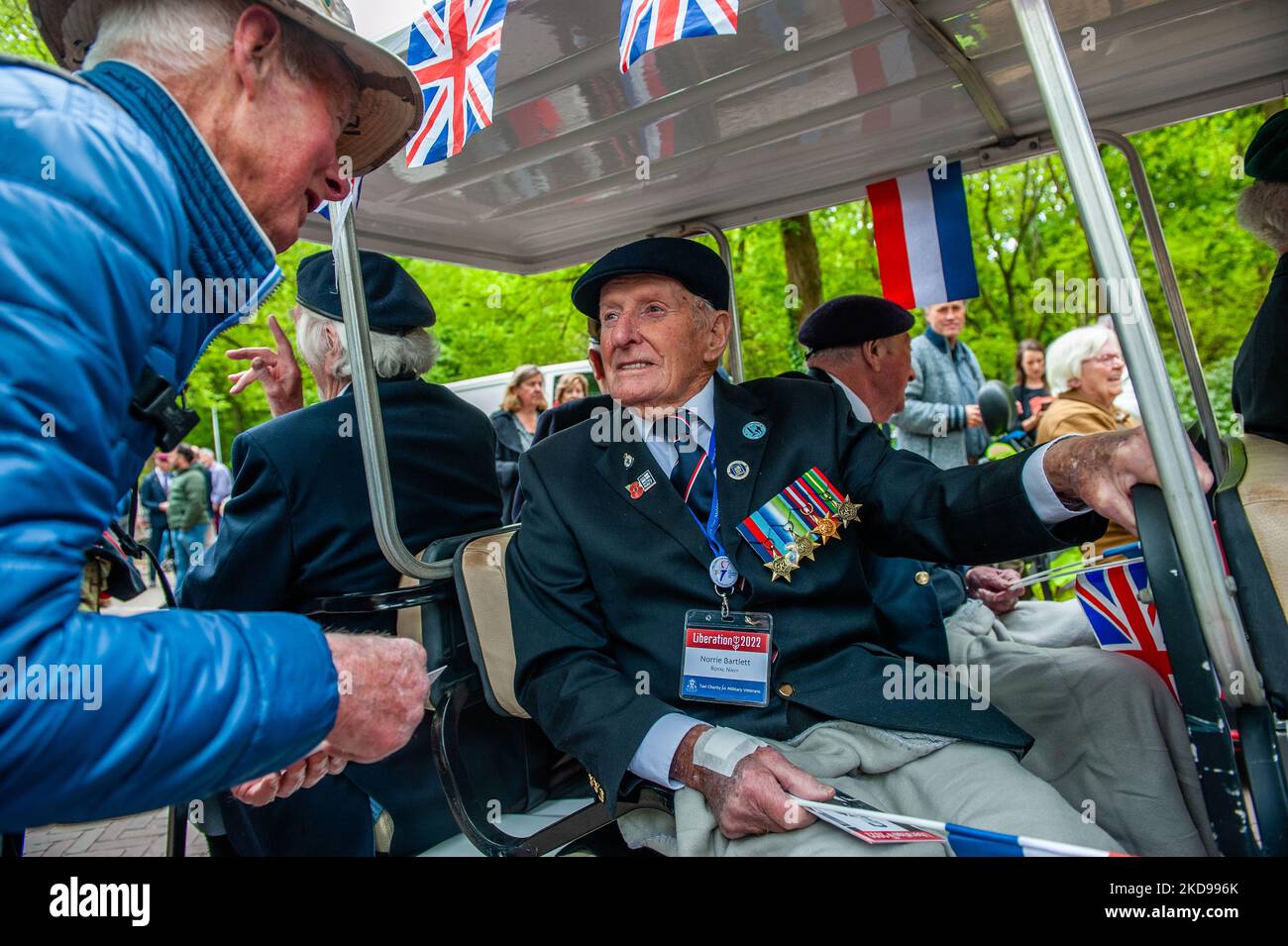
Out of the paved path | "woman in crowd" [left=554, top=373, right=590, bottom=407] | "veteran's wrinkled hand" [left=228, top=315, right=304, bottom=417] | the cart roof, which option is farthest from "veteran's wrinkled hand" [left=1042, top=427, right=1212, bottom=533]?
"woman in crowd" [left=554, top=373, right=590, bottom=407]

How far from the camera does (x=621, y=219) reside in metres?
3.97

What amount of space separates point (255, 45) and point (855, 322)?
275cm

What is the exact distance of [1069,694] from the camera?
229 centimetres

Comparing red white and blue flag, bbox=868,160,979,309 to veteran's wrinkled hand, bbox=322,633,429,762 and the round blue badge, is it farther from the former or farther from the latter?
veteran's wrinkled hand, bbox=322,633,429,762

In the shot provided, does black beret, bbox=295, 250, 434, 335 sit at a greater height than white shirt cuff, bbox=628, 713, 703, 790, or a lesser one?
greater

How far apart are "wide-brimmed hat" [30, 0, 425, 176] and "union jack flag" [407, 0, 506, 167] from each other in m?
0.19

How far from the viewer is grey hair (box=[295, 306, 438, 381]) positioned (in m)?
2.78

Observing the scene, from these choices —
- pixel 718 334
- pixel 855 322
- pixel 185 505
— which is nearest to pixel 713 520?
pixel 718 334

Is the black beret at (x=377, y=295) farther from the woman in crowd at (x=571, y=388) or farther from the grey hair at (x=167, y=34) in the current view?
the woman in crowd at (x=571, y=388)

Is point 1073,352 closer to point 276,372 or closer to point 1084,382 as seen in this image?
point 1084,382

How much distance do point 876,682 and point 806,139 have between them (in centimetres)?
198

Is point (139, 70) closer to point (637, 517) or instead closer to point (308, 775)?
point (308, 775)

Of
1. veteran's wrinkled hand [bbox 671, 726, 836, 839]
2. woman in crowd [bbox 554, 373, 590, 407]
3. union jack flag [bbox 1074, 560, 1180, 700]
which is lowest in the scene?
veteran's wrinkled hand [bbox 671, 726, 836, 839]
